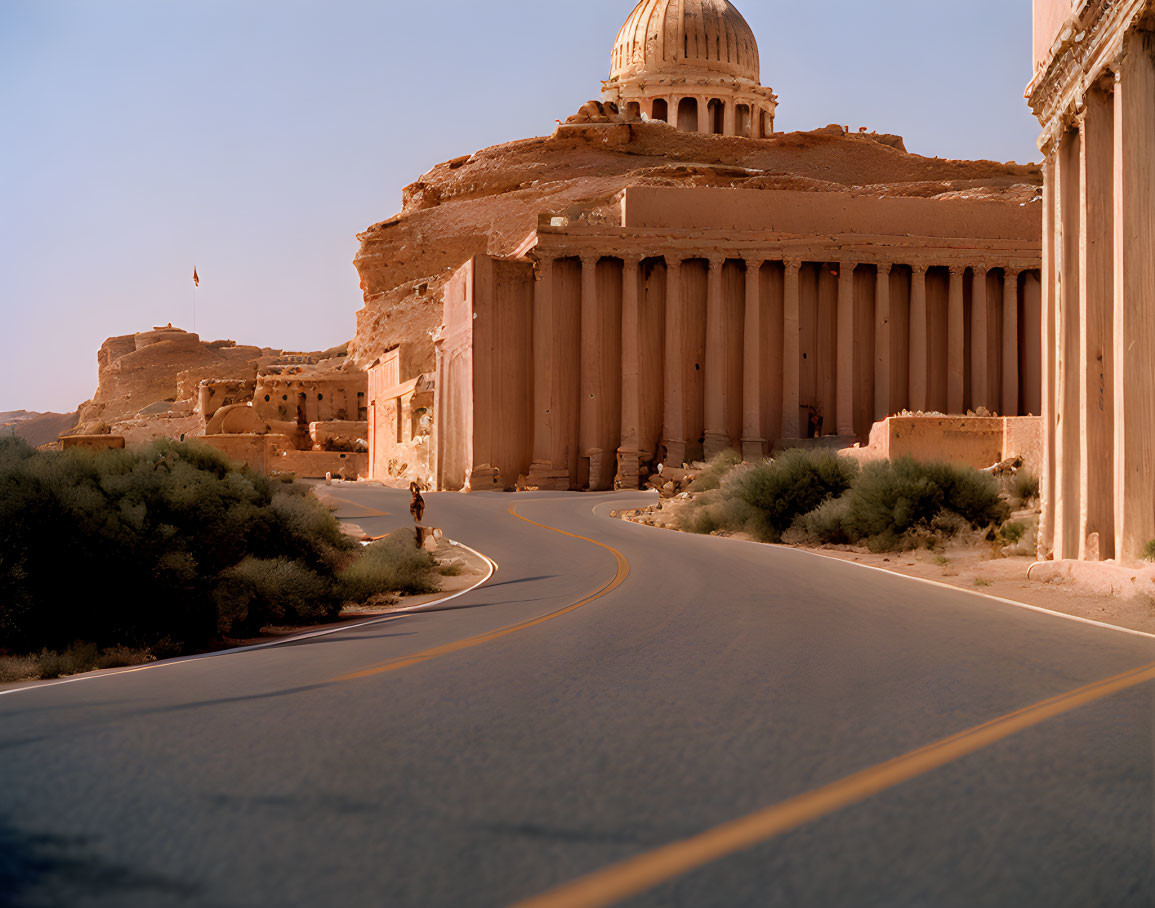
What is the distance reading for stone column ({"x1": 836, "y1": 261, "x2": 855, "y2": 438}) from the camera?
47.5 metres

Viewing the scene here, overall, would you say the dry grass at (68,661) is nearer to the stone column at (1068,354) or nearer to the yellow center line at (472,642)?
the yellow center line at (472,642)

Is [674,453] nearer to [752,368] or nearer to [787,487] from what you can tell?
[752,368]

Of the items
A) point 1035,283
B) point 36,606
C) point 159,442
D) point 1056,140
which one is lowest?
point 36,606

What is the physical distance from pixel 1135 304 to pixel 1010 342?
3896 cm

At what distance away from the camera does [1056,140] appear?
15664 mm

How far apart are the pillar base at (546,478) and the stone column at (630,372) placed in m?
2.36

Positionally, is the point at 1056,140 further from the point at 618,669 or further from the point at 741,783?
the point at 741,783

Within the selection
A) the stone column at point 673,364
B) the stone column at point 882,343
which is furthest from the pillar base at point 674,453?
the stone column at point 882,343

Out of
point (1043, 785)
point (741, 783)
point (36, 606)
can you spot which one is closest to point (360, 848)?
point (741, 783)

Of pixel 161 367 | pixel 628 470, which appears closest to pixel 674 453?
pixel 628 470

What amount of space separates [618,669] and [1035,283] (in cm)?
4850

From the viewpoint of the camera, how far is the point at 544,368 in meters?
45.0

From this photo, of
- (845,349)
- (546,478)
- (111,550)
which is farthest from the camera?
(845,349)

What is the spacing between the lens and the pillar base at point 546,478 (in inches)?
1742
